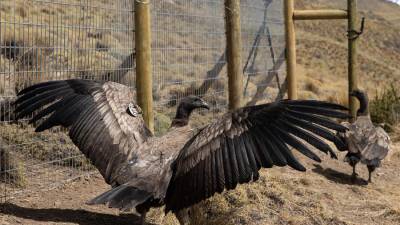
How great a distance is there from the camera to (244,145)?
17.9ft

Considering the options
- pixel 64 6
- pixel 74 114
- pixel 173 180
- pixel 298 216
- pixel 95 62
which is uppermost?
pixel 64 6

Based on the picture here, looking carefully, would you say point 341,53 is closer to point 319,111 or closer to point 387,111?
point 387,111

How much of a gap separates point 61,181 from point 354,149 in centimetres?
440

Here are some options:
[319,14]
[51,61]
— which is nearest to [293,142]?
[51,61]

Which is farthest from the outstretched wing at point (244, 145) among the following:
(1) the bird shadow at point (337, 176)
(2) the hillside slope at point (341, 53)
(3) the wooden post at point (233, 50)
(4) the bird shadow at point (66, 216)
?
(2) the hillside slope at point (341, 53)

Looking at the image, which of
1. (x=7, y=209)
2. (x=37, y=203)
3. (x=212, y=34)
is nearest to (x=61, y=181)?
(x=37, y=203)

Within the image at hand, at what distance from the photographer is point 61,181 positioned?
295 inches

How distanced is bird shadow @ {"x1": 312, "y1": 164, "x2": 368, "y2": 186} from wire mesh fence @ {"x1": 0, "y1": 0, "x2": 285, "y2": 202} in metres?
1.80

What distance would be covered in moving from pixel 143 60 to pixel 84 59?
2.56 feet

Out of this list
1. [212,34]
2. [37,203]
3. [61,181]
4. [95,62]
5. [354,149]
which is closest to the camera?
[37,203]

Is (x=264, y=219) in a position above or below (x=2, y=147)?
below

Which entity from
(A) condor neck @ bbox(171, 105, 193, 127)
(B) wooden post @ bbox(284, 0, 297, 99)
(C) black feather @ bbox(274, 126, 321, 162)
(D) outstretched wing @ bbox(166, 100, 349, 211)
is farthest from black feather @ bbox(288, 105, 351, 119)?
(B) wooden post @ bbox(284, 0, 297, 99)

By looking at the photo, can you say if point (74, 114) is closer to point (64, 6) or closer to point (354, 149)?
point (64, 6)

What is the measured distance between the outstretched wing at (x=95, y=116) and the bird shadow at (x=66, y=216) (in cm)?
56
